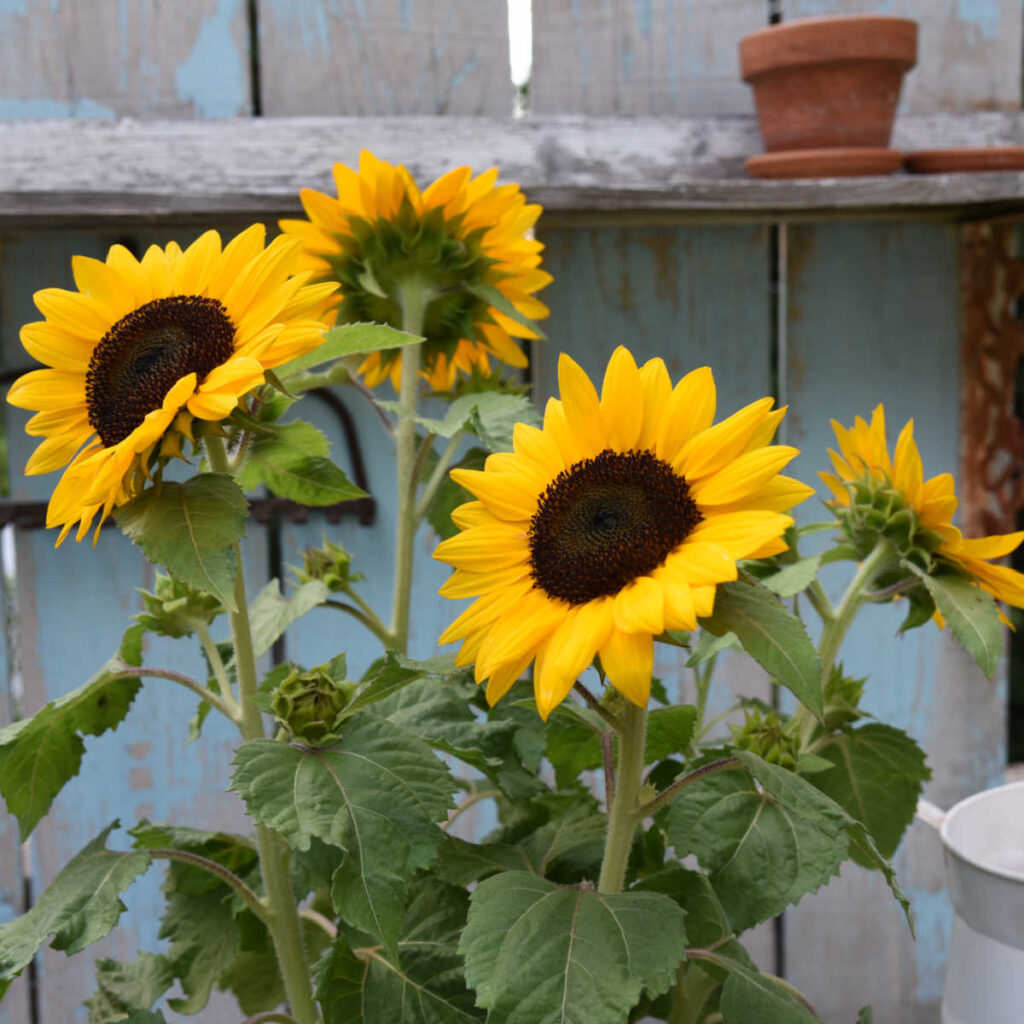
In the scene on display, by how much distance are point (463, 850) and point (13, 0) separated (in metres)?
0.78

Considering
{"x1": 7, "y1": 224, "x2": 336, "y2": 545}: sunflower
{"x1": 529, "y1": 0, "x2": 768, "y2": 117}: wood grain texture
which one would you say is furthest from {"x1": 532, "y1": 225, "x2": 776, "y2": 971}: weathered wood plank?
{"x1": 7, "y1": 224, "x2": 336, "y2": 545}: sunflower

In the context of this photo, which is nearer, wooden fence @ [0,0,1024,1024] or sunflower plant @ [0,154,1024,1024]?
sunflower plant @ [0,154,1024,1024]

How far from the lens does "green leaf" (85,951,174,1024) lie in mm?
709

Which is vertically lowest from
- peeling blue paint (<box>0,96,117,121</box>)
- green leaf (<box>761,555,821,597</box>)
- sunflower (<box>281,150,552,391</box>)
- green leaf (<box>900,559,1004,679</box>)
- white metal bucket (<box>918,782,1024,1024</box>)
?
white metal bucket (<box>918,782,1024,1024</box>)

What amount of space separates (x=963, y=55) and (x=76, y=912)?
977 mm

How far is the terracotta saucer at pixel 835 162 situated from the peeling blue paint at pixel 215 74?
44 cm

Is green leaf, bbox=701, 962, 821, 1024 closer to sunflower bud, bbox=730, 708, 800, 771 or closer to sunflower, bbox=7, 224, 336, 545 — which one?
sunflower bud, bbox=730, 708, 800, 771

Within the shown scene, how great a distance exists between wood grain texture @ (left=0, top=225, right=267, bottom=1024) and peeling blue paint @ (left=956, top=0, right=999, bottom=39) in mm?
700

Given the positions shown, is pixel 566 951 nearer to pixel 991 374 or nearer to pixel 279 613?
pixel 279 613

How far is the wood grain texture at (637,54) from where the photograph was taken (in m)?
1.04

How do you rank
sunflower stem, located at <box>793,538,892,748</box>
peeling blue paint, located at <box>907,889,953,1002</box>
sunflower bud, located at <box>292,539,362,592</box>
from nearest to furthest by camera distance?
1. sunflower stem, located at <box>793,538,892,748</box>
2. sunflower bud, located at <box>292,539,362,592</box>
3. peeling blue paint, located at <box>907,889,953,1002</box>

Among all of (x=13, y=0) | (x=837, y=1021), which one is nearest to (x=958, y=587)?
(x=837, y=1021)

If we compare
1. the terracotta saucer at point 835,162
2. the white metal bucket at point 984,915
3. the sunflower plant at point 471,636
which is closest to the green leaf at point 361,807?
the sunflower plant at point 471,636

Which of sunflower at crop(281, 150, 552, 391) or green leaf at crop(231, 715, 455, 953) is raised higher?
sunflower at crop(281, 150, 552, 391)
